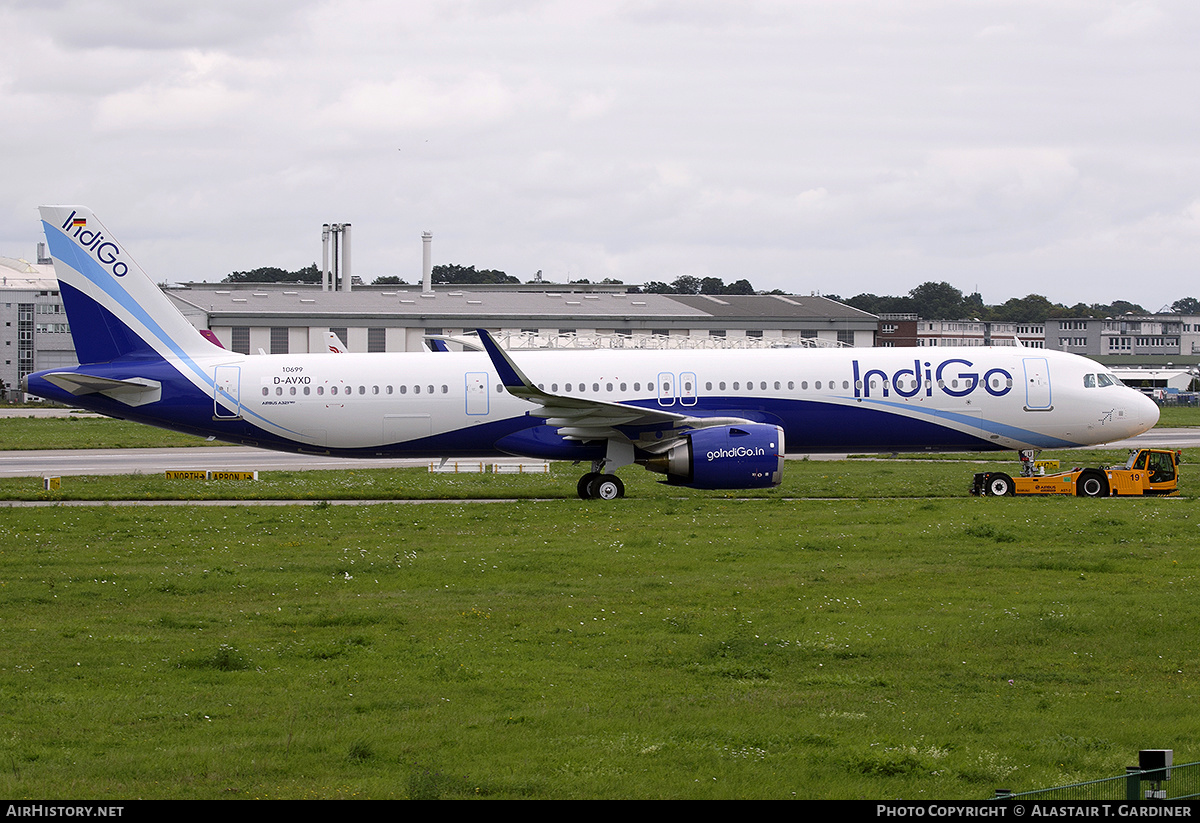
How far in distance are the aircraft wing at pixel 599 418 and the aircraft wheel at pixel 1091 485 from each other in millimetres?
8868

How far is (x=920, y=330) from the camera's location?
651ft

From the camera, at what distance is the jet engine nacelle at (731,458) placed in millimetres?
29844

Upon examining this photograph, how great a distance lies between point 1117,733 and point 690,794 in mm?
4201

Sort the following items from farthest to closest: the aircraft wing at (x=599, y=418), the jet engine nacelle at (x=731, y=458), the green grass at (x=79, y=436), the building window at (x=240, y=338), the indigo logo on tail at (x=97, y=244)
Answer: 1. the building window at (x=240, y=338)
2. the green grass at (x=79, y=436)
3. the indigo logo on tail at (x=97, y=244)
4. the aircraft wing at (x=599, y=418)
5. the jet engine nacelle at (x=731, y=458)

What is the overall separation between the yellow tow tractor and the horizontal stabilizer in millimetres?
21622

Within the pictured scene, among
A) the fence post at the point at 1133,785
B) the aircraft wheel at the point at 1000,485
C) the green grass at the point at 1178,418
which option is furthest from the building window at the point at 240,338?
the fence post at the point at 1133,785

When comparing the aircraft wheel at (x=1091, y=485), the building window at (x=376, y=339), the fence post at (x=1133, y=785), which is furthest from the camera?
the building window at (x=376, y=339)

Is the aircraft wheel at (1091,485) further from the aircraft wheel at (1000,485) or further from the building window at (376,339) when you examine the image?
the building window at (376,339)

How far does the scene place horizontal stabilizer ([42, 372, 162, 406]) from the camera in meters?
31.7

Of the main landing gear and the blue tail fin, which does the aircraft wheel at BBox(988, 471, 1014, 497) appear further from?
the blue tail fin

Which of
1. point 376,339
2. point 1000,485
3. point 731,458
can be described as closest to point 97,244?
point 731,458

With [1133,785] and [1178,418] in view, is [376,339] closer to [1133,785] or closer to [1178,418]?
[1178,418]

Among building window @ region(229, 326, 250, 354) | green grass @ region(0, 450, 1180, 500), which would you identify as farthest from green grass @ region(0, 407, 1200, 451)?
green grass @ region(0, 450, 1180, 500)
